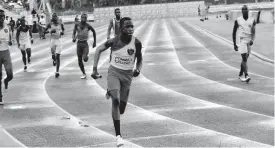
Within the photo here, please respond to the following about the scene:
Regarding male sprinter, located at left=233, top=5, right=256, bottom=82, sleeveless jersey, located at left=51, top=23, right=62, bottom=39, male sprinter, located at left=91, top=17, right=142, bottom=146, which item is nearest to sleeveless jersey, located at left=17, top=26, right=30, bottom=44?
sleeveless jersey, located at left=51, top=23, right=62, bottom=39

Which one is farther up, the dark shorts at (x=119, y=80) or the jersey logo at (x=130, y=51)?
the jersey logo at (x=130, y=51)

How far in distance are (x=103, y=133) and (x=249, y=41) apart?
23.6 ft

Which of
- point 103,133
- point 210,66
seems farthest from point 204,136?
point 210,66

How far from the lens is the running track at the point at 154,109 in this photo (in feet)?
27.9

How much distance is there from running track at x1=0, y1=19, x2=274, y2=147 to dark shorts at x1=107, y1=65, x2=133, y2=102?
2.62ft

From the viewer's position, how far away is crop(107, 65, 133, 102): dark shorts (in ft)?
26.3

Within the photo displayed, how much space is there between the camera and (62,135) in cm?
888

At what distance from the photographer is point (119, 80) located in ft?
26.7

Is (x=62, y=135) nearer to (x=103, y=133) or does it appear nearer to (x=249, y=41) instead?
(x=103, y=133)

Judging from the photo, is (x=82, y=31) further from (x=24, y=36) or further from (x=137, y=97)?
(x=137, y=97)

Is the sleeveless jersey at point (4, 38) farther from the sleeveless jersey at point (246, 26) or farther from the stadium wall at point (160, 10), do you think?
the stadium wall at point (160, 10)

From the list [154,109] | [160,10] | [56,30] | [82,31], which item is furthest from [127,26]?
[160,10]

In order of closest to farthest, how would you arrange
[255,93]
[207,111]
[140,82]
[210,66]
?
[207,111] < [255,93] < [140,82] < [210,66]

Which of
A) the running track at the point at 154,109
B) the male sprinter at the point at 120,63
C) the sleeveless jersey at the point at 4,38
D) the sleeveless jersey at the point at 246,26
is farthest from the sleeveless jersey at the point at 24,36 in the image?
the male sprinter at the point at 120,63
